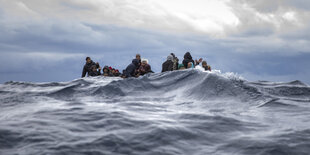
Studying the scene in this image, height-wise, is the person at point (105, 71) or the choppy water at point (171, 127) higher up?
the person at point (105, 71)

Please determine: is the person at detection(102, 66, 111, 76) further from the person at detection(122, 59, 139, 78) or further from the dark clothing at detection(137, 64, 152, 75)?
the person at detection(122, 59, 139, 78)

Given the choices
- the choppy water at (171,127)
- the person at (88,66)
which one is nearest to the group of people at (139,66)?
the person at (88,66)

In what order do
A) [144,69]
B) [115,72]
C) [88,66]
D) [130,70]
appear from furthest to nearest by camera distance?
[115,72]
[88,66]
[144,69]
[130,70]

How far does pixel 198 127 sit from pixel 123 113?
1554 mm

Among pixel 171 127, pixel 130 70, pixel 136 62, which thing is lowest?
pixel 171 127

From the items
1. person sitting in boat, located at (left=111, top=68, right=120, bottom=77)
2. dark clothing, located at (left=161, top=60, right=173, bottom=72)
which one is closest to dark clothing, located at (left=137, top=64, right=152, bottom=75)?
dark clothing, located at (left=161, top=60, right=173, bottom=72)

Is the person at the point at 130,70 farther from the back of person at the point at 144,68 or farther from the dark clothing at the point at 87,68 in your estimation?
the dark clothing at the point at 87,68

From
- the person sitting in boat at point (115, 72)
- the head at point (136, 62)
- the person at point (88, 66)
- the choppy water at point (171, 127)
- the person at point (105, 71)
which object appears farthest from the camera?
the person sitting in boat at point (115, 72)

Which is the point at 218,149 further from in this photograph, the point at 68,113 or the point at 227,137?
the point at 68,113

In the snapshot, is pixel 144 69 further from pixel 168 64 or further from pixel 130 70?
pixel 168 64

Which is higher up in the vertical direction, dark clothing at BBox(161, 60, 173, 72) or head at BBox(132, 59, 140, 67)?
head at BBox(132, 59, 140, 67)

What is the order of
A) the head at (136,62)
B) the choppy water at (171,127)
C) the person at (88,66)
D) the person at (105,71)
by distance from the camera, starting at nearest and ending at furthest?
the choppy water at (171,127)
the head at (136,62)
the person at (88,66)
the person at (105,71)

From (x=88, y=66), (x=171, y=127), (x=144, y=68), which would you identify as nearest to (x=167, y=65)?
(x=144, y=68)

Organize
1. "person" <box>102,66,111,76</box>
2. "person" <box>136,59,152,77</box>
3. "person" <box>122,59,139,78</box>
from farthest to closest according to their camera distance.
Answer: "person" <box>102,66,111,76</box> < "person" <box>136,59,152,77</box> < "person" <box>122,59,139,78</box>
